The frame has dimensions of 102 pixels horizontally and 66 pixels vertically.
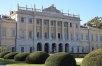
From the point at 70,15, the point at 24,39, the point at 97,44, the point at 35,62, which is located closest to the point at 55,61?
the point at 35,62

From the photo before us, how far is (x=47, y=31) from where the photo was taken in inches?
2454

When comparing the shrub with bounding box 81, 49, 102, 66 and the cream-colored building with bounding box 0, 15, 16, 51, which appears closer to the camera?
the shrub with bounding box 81, 49, 102, 66

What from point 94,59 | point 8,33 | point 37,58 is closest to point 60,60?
point 94,59

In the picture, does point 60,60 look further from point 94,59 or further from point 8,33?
point 8,33

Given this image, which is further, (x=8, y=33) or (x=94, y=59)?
(x=8, y=33)

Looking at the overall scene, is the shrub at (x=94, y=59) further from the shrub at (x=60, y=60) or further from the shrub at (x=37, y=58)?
the shrub at (x=37, y=58)

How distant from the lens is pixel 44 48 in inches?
2430

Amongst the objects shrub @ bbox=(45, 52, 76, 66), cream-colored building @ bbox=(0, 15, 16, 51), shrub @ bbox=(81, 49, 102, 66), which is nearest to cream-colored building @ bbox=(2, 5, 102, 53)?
cream-colored building @ bbox=(0, 15, 16, 51)

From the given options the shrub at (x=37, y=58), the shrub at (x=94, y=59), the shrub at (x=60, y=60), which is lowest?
the shrub at (x=37, y=58)

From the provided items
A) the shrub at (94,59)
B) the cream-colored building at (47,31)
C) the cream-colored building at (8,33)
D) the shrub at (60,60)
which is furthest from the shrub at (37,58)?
the cream-colored building at (47,31)

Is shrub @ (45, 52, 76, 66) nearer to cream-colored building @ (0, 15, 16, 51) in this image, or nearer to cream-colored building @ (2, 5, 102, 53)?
cream-colored building @ (0, 15, 16, 51)

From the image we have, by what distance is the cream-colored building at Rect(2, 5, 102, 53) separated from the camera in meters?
58.0

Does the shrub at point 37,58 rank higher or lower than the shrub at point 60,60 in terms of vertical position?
lower

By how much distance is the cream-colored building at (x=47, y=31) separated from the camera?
2282 inches
